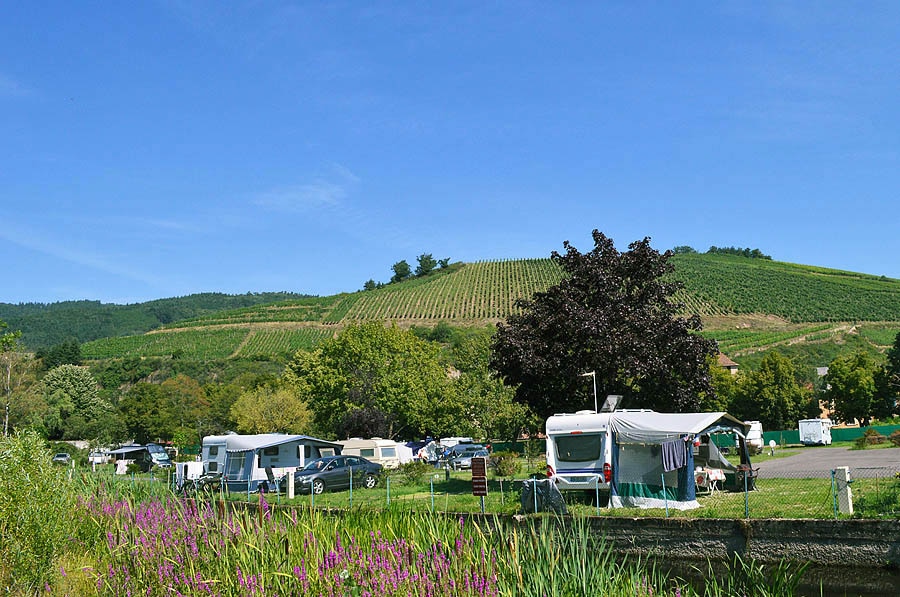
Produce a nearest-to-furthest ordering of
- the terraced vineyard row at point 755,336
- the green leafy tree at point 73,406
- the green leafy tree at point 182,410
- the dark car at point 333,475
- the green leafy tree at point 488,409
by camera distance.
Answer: the dark car at point 333,475 → the green leafy tree at point 488,409 → the green leafy tree at point 182,410 → the green leafy tree at point 73,406 → the terraced vineyard row at point 755,336

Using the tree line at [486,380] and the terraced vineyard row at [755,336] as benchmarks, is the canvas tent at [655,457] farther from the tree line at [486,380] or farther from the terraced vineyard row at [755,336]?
the terraced vineyard row at [755,336]

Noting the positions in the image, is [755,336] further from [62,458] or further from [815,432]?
[62,458]

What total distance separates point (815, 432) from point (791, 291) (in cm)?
7327

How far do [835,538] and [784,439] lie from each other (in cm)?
4058

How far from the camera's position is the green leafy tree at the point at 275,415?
52.0 metres

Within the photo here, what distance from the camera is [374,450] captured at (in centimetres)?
4012

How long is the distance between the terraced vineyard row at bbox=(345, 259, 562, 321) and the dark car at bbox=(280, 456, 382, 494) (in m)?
82.4

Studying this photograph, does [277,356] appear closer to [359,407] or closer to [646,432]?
[359,407]

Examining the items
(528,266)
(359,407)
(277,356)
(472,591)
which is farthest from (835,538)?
(528,266)

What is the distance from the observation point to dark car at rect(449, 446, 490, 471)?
37.2 m

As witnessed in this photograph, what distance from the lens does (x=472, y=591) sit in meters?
6.63

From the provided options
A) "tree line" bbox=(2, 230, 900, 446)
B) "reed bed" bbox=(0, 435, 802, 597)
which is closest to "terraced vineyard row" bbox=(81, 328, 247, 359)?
"tree line" bbox=(2, 230, 900, 446)

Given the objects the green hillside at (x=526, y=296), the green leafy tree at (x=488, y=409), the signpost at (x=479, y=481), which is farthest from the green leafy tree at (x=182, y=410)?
the signpost at (x=479, y=481)

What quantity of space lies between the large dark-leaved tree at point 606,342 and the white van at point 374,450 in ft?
51.2
